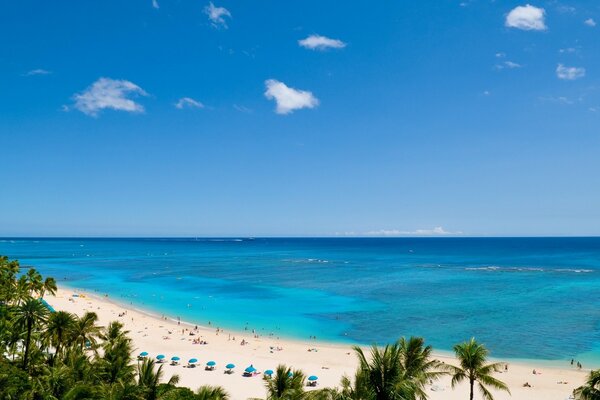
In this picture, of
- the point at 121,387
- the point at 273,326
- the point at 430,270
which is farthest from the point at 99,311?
the point at 430,270

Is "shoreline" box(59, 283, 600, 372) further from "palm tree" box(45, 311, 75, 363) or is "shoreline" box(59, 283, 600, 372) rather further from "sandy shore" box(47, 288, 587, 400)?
"palm tree" box(45, 311, 75, 363)

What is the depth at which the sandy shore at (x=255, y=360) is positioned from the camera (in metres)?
38.7

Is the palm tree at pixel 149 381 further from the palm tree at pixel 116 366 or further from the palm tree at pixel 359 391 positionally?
the palm tree at pixel 359 391

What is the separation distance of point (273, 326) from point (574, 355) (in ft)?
130

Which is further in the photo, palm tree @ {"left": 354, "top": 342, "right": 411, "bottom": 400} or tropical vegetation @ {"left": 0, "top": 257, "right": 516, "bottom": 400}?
tropical vegetation @ {"left": 0, "top": 257, "right": 516, "bottom": 400}

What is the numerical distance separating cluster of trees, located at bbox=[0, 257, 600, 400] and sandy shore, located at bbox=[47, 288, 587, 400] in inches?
559

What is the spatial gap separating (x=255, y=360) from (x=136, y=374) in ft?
83.9

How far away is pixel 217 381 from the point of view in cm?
4028

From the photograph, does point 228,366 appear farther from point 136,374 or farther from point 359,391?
Result: point 359,391

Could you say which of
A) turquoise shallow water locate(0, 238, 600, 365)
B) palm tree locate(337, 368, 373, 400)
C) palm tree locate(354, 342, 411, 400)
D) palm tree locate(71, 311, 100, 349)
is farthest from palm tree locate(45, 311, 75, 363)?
turquoise shallow water locate(0, 238, 600, 365)

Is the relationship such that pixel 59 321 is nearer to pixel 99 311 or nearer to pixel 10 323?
pixel 10 323

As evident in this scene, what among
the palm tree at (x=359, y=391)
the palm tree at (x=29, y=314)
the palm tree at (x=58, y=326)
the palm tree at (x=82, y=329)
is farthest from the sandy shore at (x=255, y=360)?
the palm tree at (x=359, y=391)

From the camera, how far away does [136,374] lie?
80.0 ft

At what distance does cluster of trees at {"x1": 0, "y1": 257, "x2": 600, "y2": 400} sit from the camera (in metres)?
17.3
